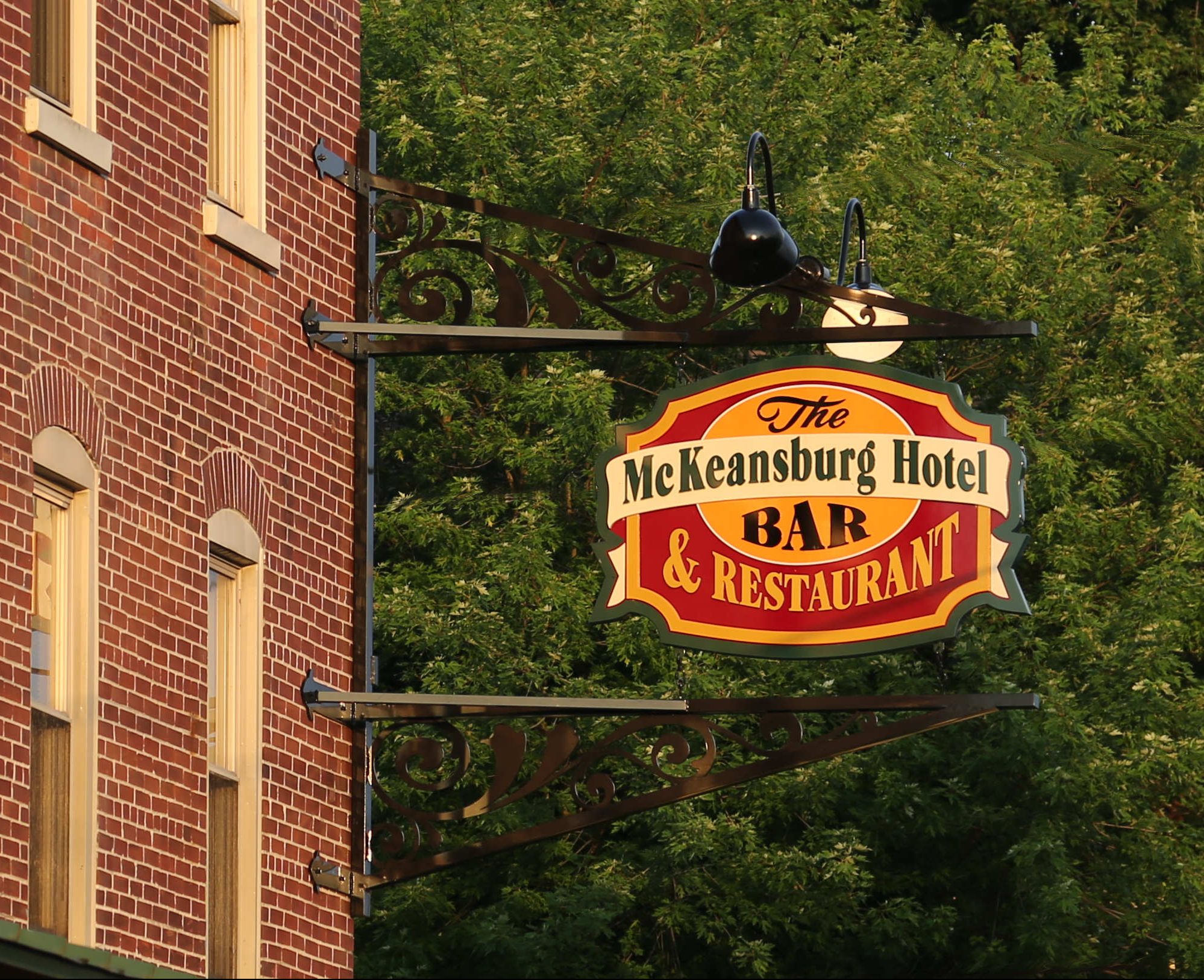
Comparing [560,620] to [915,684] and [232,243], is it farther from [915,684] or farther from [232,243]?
[232,243]

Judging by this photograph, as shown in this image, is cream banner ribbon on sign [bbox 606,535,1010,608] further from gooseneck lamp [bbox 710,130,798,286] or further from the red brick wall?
the red brick wall

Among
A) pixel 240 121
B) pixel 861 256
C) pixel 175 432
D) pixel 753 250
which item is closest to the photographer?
pixel 175 432

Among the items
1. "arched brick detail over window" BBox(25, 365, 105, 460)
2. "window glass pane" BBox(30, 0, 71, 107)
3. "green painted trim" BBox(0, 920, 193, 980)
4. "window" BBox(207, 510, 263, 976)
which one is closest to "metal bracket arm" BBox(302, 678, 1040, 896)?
"window" BBox(207, 510, 263, 976)

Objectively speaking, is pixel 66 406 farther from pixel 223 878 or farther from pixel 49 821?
pixel 223 878

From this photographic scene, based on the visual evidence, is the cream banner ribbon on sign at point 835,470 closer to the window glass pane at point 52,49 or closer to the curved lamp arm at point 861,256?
the curved lamp arm at point 861,256

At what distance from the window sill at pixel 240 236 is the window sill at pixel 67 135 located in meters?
0.94

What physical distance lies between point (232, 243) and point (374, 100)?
14.2m

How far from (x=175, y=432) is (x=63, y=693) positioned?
1.61 m

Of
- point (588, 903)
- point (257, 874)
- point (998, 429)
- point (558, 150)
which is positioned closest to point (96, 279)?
point (257, 874)

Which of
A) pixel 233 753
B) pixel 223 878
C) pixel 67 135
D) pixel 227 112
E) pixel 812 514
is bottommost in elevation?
pixel 223 878

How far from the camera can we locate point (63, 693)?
11.7 metres

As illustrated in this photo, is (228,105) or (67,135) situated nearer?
(67,135)

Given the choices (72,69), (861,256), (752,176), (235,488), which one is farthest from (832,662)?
(72,69)

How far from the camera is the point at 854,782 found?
24.3 metres
